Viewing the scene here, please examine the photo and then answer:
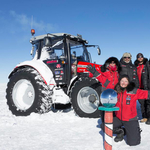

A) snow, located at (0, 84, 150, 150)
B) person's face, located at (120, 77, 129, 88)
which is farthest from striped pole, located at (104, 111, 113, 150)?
person's face, located at (120, 77, 129, 88)

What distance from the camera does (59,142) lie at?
278 cm

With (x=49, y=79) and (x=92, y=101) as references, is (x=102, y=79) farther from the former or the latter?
(x=49, y=79)

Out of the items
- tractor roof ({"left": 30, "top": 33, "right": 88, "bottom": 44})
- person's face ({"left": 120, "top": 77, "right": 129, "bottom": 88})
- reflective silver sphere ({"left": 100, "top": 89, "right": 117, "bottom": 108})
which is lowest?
reflective silver sphere ({"left": 100, "top": 89, "right": 117, "bottom": 108})

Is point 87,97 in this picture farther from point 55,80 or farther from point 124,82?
point 124,82

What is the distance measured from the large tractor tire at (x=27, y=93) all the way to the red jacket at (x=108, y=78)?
73.5 inches

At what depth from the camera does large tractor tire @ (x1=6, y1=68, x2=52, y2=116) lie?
451 centimetres

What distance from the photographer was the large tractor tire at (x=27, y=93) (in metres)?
4.51

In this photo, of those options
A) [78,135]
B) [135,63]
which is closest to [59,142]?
[78,135]

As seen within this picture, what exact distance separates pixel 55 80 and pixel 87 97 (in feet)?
3.33

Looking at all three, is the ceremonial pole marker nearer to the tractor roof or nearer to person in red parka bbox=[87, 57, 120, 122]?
person in red parka bbox=[87, 57, 120, 122]

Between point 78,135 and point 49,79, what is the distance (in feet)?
6.52

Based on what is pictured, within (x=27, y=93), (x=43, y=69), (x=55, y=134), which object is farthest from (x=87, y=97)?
(x=27, y=93)

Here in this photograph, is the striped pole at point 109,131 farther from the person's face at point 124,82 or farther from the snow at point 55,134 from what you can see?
the person's face at point 124,82

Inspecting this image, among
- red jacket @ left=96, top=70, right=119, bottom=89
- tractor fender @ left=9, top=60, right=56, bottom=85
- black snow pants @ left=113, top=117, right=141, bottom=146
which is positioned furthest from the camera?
tractor fender @ left=9, top=60, right=56, bottom=85
